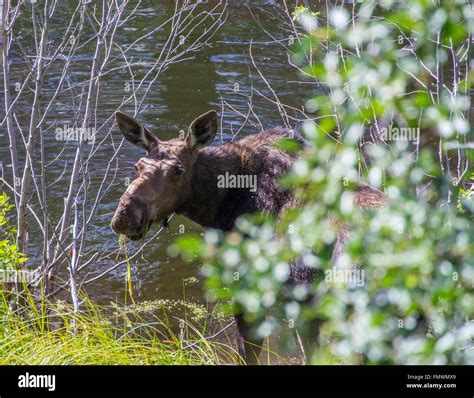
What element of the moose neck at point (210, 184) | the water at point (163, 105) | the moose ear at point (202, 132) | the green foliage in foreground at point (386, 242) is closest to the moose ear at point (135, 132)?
the moose ear at point (202, 132)

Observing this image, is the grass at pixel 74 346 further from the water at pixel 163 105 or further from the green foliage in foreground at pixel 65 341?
the water at pixel 163 105

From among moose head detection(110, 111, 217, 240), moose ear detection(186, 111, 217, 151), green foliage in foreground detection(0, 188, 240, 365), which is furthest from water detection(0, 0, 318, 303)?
green foliage in foreground detection(0, 188, 240, 365)

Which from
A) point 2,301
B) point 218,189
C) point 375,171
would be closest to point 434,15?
point 375,171

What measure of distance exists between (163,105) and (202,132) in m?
6.44

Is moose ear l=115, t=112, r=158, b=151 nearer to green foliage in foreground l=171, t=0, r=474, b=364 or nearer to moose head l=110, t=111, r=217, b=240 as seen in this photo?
moose head l=110, t=111, r=217, b=240

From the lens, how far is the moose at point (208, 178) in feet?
21.2

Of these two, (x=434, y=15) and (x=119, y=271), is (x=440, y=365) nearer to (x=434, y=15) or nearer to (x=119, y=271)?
(x=434, y=15)

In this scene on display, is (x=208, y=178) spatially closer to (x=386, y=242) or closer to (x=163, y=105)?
(x=386, y=242)

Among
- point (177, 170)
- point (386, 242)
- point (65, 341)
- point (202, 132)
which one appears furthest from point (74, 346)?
point (386, 242)

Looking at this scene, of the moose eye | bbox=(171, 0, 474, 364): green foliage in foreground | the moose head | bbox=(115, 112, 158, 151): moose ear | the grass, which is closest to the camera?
bbox=(171, 0, 474, 364): green foliage in foreground

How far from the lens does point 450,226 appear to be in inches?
119

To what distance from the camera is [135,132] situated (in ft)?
22.6

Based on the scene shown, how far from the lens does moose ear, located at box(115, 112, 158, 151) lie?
267 inches
